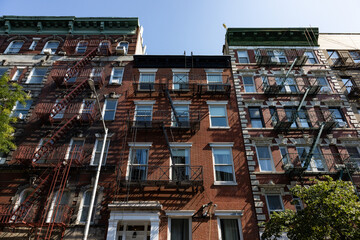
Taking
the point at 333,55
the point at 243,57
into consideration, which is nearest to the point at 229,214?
the point at 243,57

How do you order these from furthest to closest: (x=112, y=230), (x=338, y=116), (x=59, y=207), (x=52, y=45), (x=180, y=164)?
(x=52, y=45)
(x=338, y=116)
(x=180, y=164)
(x=59, y=207)
(x=112, y=230)

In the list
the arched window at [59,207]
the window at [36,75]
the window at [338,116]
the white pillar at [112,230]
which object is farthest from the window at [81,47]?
the window at [338,116]

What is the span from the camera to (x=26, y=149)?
15.7 m

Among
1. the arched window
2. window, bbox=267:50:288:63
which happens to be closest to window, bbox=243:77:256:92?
window, bbox=267:50:288:63

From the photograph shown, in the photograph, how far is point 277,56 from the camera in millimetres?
22719

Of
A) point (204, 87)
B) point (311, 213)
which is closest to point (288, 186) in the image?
point (311, 213)

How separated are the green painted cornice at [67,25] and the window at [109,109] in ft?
28.3

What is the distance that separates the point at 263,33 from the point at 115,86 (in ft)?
48.8

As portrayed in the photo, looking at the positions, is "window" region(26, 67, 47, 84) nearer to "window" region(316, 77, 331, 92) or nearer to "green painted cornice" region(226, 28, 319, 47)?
"green painted cornice" region(226, 28, 319, 47)

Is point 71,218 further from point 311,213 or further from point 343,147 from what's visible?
point 343,147

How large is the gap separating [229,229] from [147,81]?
13.1m

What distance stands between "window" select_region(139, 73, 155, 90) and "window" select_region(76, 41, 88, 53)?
6.65 meters

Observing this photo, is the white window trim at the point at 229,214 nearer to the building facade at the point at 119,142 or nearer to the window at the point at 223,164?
the building facade at the point at 119,142

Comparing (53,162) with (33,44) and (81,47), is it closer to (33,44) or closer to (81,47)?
(81,47)
